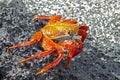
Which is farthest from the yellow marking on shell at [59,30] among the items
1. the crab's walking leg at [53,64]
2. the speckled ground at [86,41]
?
the crab's walking leg at [53,64]

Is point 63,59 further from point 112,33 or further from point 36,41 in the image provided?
point 112,33

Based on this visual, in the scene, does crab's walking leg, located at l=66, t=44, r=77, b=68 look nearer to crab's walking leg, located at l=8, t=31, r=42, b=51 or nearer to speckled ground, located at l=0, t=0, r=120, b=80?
speckled ground, located at l=0, t=0, r=120, b=80

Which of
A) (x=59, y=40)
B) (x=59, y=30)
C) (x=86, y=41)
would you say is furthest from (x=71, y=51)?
(x=86, y=41)

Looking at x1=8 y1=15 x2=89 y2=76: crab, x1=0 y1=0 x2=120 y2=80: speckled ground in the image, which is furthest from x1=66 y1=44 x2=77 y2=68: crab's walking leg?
x1=0 y1=0 x2=120 y2=80: speckled ground

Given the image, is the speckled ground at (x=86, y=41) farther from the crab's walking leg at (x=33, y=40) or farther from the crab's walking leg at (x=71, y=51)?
the crab's walking leg at (x=71, y=51)

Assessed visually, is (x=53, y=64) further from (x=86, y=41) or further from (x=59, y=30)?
(x=86, y=41)

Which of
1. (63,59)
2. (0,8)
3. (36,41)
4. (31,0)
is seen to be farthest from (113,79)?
(31,0)
